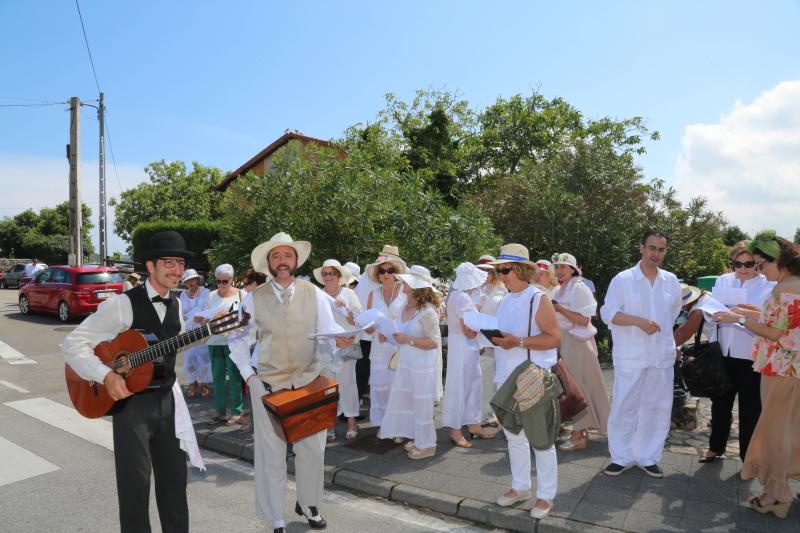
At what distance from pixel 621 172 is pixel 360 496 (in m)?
11.4

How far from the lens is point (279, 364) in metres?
3.99

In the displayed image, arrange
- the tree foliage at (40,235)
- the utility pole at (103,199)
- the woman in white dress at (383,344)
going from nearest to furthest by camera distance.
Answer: the woman in white dress at (383,344) < the utility pole at (103,199) < the tree foliage at (40,235)

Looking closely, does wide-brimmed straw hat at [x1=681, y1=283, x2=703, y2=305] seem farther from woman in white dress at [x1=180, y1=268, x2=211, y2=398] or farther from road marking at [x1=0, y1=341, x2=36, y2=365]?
road marking at [x1=0, y1=341, x2=36, y2=365]

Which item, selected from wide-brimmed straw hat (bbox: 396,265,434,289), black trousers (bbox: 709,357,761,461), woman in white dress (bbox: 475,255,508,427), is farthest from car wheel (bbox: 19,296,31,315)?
black trousers (bbox: 709,357,761,461)

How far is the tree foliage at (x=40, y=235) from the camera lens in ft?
177

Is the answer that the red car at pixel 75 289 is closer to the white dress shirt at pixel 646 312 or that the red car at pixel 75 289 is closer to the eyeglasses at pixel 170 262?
the eyeglasses at pixel 170 262

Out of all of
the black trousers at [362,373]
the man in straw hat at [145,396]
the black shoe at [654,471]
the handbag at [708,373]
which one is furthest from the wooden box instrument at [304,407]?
the black trousers at [362,373]

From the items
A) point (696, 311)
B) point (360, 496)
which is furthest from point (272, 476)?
point (696, 311)

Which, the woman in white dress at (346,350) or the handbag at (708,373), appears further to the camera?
the woman in white dress at (346,350)

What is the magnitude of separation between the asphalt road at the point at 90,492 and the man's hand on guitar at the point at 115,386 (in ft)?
5.21

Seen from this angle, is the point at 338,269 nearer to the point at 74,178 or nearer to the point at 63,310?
the point at 63,310

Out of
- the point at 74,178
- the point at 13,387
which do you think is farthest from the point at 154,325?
the point at 74,178

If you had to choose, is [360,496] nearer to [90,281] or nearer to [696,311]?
[696,311]

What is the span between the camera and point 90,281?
56.7ft
